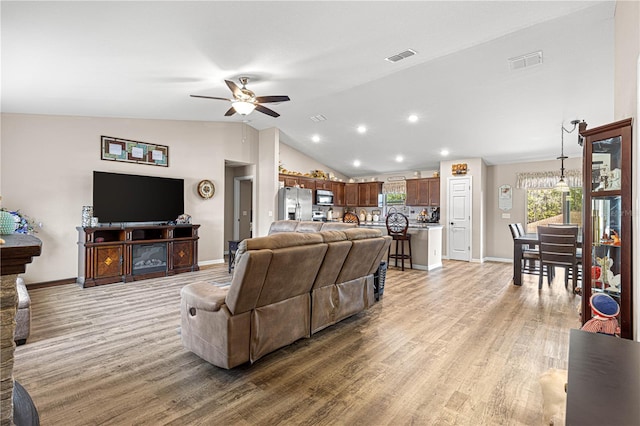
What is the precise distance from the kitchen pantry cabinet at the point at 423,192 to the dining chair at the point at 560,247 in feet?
12.2

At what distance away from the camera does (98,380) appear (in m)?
2.25

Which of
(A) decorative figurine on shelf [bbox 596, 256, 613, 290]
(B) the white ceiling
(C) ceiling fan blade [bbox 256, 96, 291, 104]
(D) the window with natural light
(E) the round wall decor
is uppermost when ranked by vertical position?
(B) the white ceiling

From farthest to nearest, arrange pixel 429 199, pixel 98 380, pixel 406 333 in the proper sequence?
pixel 429 199 → pixel 406 333 → pixel 98 380

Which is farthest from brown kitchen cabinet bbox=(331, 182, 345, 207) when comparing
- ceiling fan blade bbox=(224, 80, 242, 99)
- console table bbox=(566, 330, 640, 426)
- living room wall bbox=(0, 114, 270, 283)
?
console table bbox=(566, 330, 640, 426)

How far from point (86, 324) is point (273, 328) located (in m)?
2.24

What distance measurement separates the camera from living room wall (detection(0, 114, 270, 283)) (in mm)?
4703

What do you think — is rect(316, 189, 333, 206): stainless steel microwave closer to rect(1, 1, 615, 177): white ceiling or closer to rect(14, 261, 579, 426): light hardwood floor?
rect(1, 1, 615, 177): white ceiling

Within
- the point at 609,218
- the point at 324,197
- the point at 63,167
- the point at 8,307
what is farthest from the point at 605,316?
the point at 324,197

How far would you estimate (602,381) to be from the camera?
1.04m

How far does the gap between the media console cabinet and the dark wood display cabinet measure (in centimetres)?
587

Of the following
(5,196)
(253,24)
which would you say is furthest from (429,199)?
(5,196)

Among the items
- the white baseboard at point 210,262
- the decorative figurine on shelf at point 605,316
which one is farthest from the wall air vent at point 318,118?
the decorative figurine on shelf at point 605,316

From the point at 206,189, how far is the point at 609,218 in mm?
6415

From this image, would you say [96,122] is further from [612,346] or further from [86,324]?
[612,346]
